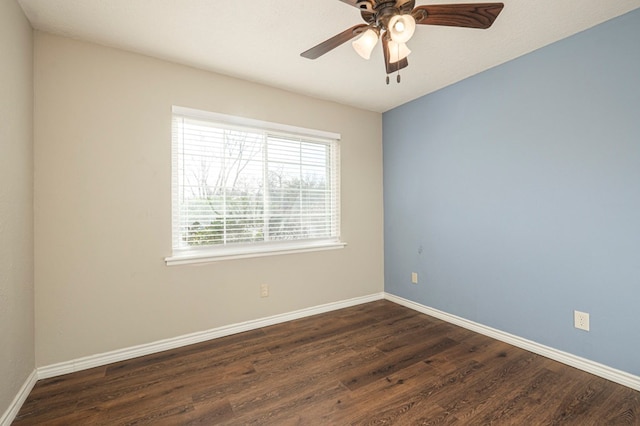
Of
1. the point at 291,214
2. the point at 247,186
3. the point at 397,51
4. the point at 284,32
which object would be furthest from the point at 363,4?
the point at 291,214

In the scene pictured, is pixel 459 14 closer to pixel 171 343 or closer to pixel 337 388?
pixel 337 388

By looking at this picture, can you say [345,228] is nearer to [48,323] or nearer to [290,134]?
[290,134]

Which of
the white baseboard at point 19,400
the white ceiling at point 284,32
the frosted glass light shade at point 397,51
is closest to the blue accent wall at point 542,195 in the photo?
the white ceiling at point 284,32

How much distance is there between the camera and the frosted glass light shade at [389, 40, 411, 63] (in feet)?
5.29

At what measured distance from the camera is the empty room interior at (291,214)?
173 cm

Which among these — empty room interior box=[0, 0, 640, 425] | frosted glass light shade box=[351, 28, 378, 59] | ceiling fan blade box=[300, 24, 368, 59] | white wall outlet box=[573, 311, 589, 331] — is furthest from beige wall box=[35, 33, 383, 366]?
white wall outlet box=[573, 311, 589, 331]

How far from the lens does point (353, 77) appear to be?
9.04 ft

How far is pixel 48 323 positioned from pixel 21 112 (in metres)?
1.42

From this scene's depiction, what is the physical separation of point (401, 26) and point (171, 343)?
279 centimetres

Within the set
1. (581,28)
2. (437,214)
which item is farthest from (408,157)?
(581,28)

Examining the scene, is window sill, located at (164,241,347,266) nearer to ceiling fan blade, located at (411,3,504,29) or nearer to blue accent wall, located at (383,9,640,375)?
blue accent wall, located at (383,9,640,375)

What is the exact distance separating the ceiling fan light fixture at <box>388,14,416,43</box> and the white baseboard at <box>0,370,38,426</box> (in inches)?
112

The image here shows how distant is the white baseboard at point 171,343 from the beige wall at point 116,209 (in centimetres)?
5

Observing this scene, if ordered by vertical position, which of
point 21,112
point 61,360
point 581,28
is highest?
point 581,28
